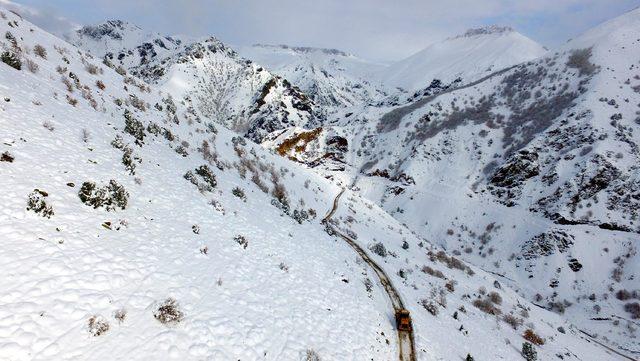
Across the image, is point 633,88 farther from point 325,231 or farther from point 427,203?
point 325,231

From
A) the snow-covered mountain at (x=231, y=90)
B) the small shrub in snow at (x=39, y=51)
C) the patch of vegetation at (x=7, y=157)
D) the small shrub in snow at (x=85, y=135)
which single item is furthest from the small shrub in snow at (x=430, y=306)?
the snow-covered mountain at (x=231, y=90)

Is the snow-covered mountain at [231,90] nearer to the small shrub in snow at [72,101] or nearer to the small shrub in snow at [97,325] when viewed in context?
the small shrub in snow at [72,101]

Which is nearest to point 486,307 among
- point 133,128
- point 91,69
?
point 133,128

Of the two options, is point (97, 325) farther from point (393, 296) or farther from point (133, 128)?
point (393, 296)

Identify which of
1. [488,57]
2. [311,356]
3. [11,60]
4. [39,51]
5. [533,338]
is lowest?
[311,356]

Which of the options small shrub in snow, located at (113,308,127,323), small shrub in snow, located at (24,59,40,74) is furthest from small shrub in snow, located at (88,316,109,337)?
small shrub in snow, located at (24,59,40,74)

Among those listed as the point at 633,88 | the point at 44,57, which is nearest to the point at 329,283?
the point at 44,57

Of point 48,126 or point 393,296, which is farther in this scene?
point 393,296
